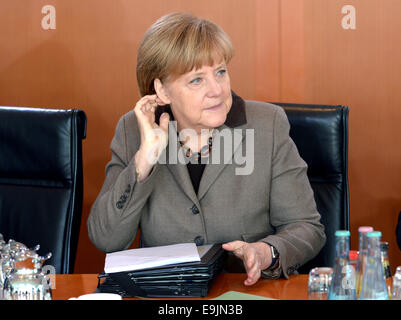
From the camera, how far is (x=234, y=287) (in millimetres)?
1597

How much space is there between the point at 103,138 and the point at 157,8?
28.1 inches

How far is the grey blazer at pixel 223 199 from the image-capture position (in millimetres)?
1954

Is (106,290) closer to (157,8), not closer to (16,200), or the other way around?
(16,200)

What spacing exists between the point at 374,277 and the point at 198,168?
40.1 inches

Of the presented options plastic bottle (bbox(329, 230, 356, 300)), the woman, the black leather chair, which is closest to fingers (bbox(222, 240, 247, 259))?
the woman

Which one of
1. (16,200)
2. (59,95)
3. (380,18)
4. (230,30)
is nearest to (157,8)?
(230,30)

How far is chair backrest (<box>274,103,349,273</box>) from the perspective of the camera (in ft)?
7.24

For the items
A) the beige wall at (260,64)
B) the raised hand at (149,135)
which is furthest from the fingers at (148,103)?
the beige wall at (260,64)

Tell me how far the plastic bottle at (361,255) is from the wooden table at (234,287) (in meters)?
0.32

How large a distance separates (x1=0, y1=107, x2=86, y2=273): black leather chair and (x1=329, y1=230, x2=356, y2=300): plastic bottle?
3.98 feet

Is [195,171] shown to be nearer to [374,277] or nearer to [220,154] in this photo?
[220,154]

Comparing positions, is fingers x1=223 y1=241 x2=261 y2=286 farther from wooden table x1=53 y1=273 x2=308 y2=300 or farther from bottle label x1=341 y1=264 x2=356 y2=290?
bottle label x1=341 y1=264 x2=356 y2=290

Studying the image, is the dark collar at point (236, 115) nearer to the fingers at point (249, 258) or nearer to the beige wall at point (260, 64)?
the fingers at point (249, 258)

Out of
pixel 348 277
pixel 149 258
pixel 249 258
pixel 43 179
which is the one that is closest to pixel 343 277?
pixel 348 277
